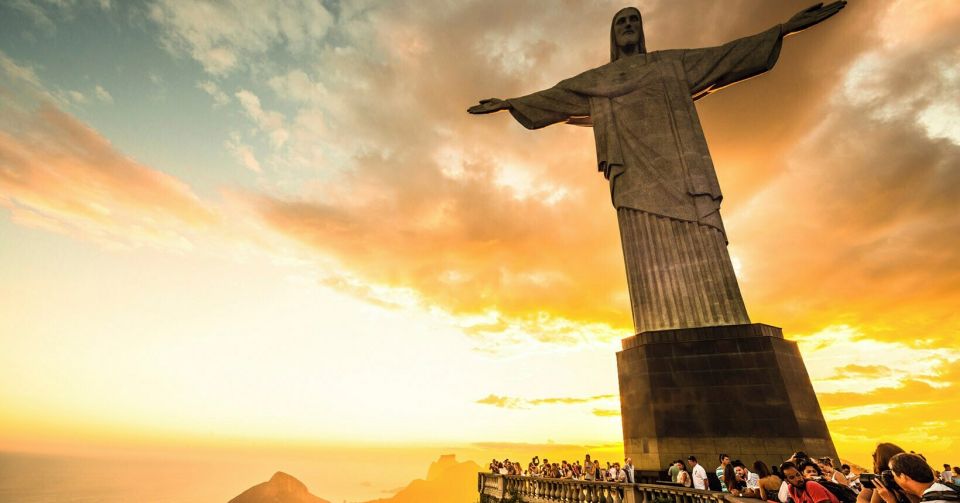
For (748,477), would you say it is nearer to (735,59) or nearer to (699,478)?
(699,478)

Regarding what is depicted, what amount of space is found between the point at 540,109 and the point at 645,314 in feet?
33.3

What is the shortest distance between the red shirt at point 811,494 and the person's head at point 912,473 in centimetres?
177

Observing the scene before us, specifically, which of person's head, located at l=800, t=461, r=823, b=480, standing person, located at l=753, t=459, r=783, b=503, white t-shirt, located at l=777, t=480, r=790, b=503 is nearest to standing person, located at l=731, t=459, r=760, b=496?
standing person, located at l=753, t=459, r=783, b=503

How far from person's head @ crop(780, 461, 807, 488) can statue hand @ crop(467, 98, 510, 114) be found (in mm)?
16383

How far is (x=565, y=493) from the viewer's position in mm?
12266

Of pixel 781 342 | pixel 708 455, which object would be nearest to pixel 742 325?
pixel 781 342

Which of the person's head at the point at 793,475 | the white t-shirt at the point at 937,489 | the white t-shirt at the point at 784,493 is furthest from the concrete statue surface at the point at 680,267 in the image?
the white t-shirt at the point at 937,489

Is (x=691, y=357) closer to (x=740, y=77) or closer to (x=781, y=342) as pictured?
(x=781, y=342)

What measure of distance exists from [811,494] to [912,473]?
7.12ft

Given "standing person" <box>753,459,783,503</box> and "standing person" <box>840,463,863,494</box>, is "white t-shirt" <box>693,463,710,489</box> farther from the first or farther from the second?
"standing person" <box>753,459,783,503</box>

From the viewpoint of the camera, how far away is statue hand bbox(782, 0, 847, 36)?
15.2m

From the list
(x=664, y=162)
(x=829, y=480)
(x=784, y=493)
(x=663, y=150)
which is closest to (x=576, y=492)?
(x=784, y=493)

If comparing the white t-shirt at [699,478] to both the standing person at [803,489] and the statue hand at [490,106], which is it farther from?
the statue hand at [490,106]

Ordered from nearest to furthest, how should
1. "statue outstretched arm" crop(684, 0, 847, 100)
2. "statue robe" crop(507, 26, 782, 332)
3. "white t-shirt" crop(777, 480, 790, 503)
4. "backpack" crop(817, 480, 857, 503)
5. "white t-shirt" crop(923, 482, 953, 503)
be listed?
"white t-shirt" crop(923, 482, 953, 503), "backpack" crop(817, 480, 857, 503), "white t-shirt" crop(777, 480, 790, 503), "statue robe" crop(507, 26, 782, 332), "statue outstretched arm" crop(684, 0, 847, 100)
